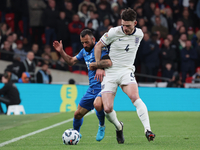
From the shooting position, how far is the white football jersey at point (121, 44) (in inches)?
231

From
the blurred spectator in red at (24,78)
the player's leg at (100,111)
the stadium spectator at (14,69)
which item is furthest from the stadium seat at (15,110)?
the player's leg at (100,111)

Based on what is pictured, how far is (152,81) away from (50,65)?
4.75 m

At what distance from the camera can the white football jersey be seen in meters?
5.87

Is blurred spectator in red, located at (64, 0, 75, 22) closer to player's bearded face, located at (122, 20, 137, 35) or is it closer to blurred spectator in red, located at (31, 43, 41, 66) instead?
blurred spectator in red, located at (31, 43, 41, 66)

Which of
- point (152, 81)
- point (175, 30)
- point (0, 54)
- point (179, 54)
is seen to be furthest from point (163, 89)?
point (0, 54)

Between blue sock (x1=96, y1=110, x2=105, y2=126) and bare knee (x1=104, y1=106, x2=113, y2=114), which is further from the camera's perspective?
blue sock (x1=96, y1=110, x2=105, y2=126)

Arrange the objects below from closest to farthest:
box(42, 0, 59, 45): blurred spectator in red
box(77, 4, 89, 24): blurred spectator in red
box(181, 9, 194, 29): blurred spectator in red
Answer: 1. box(42, 0, 59, 45): blurred spectator in red
2. box(77, 4, 89, 24): blurred spectator in red
3. box(181, 9, 194, 29): blurred spectator in red

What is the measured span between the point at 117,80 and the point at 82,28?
37.2 feet

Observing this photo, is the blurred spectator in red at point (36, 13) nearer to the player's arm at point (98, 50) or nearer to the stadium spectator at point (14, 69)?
the stadium spectator at point (14, 69)

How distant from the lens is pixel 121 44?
232 inches

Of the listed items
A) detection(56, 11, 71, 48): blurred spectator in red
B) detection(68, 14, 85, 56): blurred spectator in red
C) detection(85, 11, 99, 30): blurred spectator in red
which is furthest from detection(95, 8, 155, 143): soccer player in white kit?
detection(85, 11, 99, 30): blurred spectator in red

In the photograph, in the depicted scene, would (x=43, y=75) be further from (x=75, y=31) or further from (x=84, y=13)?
(x=84, y=13)

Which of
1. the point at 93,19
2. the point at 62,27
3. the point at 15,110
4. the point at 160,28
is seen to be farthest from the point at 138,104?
the point at 160,28

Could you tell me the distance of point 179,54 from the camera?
1753 cm
